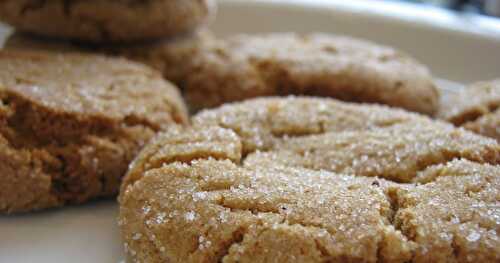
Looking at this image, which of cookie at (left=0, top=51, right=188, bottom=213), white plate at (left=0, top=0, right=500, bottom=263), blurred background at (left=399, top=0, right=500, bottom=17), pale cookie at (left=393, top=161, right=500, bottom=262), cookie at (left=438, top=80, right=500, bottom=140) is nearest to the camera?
pale cookie at (left=393, top=161, right=500, bottom=262)

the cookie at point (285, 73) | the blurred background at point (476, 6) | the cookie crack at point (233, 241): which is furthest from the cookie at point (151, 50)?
the blurred background at point (476, 6)

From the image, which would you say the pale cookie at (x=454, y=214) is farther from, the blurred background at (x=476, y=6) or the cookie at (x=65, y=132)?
the blurred background at (x=476, y=6)

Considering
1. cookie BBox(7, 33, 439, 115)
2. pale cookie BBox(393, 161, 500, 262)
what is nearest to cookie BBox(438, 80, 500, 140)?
cookie BBox(7, 33, 439, 115)

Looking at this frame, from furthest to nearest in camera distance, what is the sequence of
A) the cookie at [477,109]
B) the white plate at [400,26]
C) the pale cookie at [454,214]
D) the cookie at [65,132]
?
the white plate at [400,26]
the cookie at [477,109]
the cookie at [65,132]
the pale cookie at [454,214]

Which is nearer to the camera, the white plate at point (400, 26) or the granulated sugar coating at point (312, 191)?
the granulated sugar coating at point (312, 191)

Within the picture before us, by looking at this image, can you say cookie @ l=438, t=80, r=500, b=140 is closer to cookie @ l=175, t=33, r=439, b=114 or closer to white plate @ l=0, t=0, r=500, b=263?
cookie @ l=175, t=33, r=439, b=114

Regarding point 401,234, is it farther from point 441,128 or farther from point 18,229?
point 18,229

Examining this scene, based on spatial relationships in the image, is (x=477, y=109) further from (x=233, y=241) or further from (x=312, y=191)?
(x=233, y=241)
